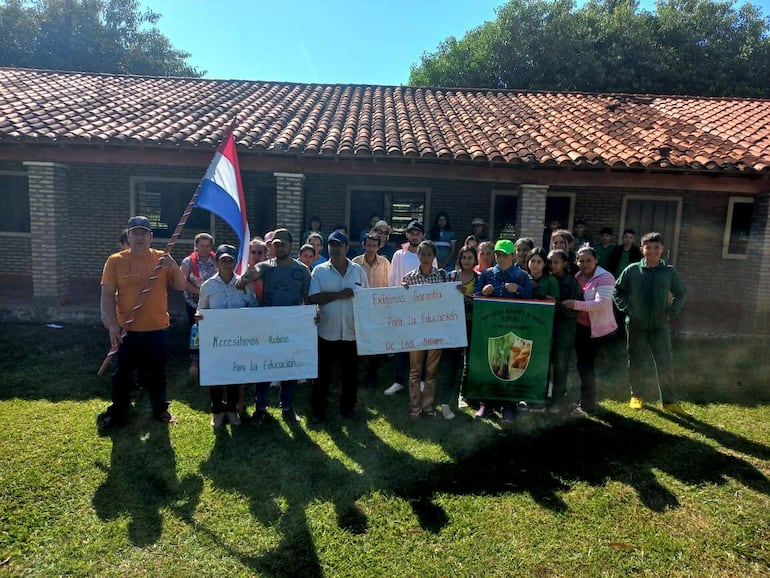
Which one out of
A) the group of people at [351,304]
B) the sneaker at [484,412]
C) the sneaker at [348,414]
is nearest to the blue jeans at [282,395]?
the group of people at [351,304]

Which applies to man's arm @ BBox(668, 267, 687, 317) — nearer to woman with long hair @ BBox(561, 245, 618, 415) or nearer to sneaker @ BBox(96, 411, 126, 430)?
woman with long hair @ BBox(561, 245, 618, 415)

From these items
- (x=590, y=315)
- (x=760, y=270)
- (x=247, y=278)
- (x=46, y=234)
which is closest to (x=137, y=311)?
(x=247, y=278)

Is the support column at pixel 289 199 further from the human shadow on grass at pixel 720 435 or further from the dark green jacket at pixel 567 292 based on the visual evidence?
the human shadow on grass at pixel 720 435

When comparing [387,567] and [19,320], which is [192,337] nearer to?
[387,567]

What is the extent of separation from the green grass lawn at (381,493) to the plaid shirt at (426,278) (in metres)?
1.35

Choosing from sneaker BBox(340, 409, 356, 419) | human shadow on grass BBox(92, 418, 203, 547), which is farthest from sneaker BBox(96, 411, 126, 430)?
sneaker BBox(340, 409, 356, 419)

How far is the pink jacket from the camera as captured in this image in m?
4.88

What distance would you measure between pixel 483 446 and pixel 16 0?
32.4 metres

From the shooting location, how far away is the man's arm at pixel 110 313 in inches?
170

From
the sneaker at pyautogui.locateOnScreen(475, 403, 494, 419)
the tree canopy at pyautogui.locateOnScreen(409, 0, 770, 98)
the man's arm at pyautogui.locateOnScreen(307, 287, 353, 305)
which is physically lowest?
the sneaker at pyautogui.locateOnScreen(475, 403, 494, 419)

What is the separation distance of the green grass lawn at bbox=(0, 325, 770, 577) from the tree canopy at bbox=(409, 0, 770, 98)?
67.1 feet

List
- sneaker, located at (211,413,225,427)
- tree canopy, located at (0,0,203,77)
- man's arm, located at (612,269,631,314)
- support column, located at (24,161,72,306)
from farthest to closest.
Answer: tree canopy, located at (0,0,203,77) < support column, located at (24,161,72,306) < man's arm, located at (612,269,631,314) < sneaker, located at (211,413,225,427)

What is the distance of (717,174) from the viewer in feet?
28.1

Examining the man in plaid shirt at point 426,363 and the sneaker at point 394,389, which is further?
the sneaker at point 394,389
